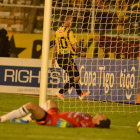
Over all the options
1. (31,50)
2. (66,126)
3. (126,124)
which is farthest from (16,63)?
(66,126)

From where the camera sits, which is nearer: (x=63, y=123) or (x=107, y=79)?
(x=63, y=123)

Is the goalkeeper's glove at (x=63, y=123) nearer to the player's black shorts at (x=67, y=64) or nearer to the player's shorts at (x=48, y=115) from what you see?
the player's shorts at (x=48, y=115)

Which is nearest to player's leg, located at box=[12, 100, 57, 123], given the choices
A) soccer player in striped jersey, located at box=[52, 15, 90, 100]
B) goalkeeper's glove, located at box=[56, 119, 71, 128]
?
goalkeeper's glove, located at box=[56, 119, 71, 128]

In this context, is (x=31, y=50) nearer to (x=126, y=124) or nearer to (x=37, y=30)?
(x=37, y=30)

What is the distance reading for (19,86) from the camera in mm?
12250

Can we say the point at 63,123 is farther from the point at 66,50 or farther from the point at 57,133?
the point at 66,50

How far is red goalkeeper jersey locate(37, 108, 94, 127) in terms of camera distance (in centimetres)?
637

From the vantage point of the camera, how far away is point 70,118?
6371 millimetres

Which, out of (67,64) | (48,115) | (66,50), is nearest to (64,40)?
(66,50)

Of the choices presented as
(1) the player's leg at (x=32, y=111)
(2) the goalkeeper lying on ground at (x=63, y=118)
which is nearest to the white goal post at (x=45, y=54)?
(2) the goalkeeper lying on ground at (x=63, y=118)

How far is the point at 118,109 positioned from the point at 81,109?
0.83m

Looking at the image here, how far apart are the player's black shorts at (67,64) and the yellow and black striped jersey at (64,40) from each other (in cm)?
11

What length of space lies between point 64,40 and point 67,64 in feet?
1.67

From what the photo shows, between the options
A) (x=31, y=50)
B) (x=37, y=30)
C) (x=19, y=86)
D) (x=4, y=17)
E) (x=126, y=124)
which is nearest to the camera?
(x=126, y=124)
